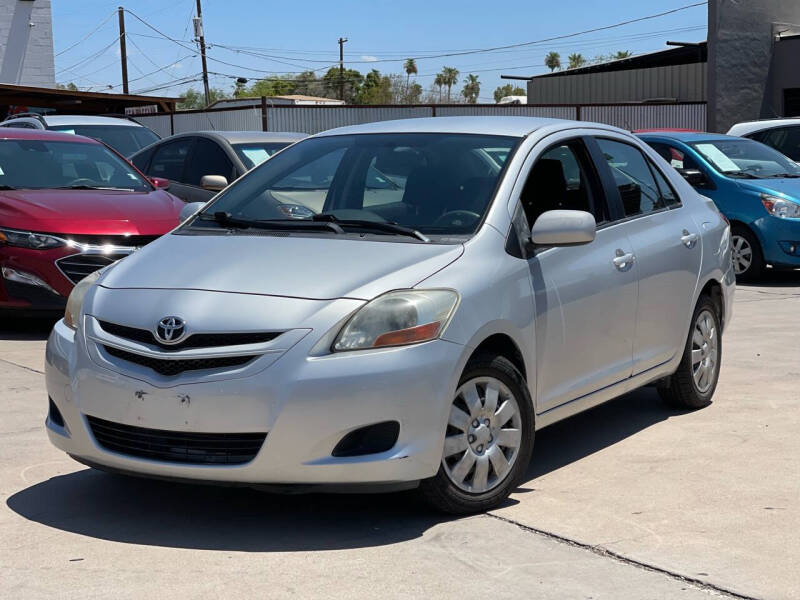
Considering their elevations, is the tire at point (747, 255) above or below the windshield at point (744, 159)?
below

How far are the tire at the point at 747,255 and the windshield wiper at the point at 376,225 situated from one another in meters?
8.33

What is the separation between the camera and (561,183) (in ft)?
18.6

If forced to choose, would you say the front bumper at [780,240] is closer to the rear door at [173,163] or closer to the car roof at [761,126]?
the car roof at [761,126]

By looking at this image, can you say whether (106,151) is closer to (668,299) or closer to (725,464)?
(668,299)

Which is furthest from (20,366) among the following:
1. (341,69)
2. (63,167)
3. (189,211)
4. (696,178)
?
(341,69)

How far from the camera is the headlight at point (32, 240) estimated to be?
29.8 ft

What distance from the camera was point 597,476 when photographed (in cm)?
532

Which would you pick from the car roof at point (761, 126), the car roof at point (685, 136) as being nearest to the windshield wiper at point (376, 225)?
the car roof at point (685, 136)

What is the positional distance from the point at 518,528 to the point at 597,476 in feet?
2.97

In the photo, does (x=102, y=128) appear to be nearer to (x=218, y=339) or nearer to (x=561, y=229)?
(x=561, y=229)

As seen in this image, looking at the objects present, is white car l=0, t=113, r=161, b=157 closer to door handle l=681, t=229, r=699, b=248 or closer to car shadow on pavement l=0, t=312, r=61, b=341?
car shadow on pavement l=0, t=312, r=61, b=341

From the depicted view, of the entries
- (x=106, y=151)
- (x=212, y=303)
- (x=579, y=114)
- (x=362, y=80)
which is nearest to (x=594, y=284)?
(x=212, y=303)

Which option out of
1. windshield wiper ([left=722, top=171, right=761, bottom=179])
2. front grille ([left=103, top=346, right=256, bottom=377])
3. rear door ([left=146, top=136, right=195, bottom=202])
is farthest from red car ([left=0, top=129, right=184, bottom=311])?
windshield wiper ([left=722, top=171, right=761, bottom=179])

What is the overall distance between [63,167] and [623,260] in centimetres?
629
